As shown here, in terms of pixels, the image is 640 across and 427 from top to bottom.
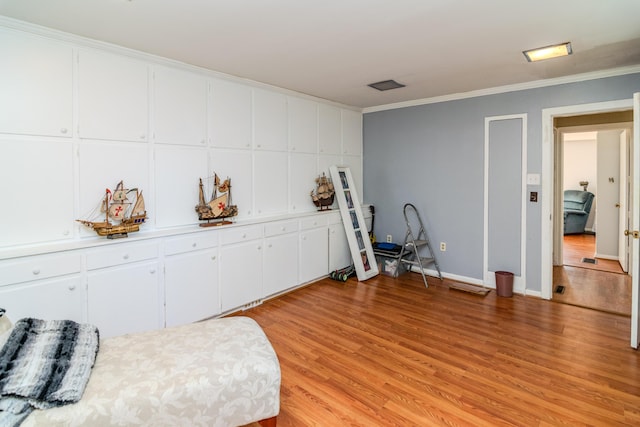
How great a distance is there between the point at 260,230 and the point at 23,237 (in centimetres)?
195

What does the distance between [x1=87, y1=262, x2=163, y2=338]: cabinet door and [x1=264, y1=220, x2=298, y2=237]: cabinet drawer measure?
1.26 metres

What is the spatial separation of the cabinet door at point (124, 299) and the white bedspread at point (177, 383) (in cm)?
81

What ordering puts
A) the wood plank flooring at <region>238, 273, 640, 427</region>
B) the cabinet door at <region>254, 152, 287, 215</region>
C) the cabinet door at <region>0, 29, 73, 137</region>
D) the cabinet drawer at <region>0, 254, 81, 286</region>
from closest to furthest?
the wood plank flooring at <region>238, 273, 640, 427</region> → the cabinet drawer at <region>0, 254, 81, 286</region> → the cabinet door at <region>0, 29, 73, 137</region> → the cabinet door at <region>254, 152, 287, 215</region>

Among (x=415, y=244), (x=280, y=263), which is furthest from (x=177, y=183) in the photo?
(x=415, y=244)

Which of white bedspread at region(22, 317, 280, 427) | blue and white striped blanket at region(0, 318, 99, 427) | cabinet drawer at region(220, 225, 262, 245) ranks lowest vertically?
white bedspread at region(22, 317, 280, 427)

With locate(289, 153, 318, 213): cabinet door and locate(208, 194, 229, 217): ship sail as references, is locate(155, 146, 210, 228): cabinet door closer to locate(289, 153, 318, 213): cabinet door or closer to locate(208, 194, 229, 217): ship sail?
locate(208, 194, 229, 217): ship sail

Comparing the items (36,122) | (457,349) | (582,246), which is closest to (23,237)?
(36,122)

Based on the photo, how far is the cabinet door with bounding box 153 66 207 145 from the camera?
10.0 ft

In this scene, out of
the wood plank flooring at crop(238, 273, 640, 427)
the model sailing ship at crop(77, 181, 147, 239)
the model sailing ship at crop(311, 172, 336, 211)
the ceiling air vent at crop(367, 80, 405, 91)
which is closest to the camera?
the wood plank flooring at crop(238, 273, 640, 427)

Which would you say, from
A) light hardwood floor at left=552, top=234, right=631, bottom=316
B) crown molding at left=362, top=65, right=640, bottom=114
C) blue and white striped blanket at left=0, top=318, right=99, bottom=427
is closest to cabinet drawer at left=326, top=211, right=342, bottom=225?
crown molding at left=362, top=65, right=640, bottom=114

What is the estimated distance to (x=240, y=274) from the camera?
3564mm

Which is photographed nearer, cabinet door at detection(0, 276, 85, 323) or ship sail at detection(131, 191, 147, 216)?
cabinet door at detection(0, 276, 85, 323)

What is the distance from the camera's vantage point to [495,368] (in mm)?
2521

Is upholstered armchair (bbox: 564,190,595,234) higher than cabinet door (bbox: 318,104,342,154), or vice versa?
cabinet door (bbox: 318,104,342,154)
